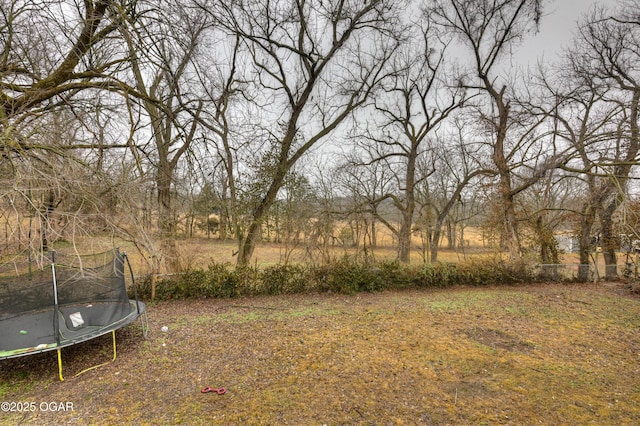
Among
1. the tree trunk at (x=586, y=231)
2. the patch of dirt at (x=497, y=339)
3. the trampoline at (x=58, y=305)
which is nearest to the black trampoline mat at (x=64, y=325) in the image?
the trampoline at (x=58, y=305)

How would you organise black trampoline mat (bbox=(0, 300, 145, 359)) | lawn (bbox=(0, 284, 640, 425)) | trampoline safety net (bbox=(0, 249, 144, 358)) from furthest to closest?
1. trampoline safety net (bbox=(0, 249, 144, 358))
2. black trampoline mat (bbox=(0, 300, 145, 359))
3. lawn (bbox=(0, 284, 640, 425))

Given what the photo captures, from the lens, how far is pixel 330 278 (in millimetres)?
7703

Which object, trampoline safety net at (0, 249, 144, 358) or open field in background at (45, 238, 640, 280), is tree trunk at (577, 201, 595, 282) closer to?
open field in background at (45, 238, 640, 280)

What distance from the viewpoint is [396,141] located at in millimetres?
13531

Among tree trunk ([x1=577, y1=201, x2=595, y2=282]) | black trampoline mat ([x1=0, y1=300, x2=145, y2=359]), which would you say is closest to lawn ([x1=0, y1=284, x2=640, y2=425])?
black trampoline mat ([x1=0, y1=300, x2=145, y2=359])

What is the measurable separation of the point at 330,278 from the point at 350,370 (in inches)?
159

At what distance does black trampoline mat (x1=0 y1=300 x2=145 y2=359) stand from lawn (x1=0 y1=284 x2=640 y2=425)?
0.41 m

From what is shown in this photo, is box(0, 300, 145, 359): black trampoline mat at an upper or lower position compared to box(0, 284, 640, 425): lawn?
upper

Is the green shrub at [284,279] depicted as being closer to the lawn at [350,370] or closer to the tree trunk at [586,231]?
the lawn at [350,370]

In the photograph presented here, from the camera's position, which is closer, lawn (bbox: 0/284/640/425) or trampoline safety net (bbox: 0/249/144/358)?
lawn (bbox: 0/284/640/425)

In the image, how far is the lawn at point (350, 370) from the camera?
285 centimetres

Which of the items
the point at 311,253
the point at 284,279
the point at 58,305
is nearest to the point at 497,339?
the point at 311,253

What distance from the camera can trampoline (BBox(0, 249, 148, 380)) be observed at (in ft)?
11.5

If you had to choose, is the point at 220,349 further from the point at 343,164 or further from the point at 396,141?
the point at 396,141
